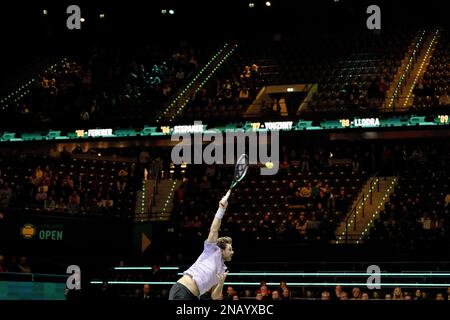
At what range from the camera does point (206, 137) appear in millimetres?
27578

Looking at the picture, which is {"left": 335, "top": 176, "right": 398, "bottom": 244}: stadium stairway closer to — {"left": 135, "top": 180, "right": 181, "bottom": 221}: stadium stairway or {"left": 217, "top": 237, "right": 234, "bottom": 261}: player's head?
{"left": 135, "top": 180, "right": 181, "bottom": 221}: stadium stairway

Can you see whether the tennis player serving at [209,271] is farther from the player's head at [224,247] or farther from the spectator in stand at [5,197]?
the spectator in stand at [5,197]

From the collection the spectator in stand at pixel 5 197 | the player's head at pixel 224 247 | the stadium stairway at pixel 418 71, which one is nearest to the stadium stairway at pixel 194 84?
the spectator in stand at pixel 5 197

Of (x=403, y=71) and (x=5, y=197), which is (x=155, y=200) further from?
(x=403, y=71)

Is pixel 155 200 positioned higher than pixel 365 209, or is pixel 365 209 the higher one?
pixel 155 200

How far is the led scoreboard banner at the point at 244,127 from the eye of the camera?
2477 cm

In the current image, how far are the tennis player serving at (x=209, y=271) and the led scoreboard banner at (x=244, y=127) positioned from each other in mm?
16766

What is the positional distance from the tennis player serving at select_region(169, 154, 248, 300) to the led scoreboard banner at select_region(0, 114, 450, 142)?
16.8 m

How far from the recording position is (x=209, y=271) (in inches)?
340

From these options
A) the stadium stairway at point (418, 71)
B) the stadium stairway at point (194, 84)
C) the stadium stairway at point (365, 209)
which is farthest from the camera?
the stadium stairway at point (194, 84)

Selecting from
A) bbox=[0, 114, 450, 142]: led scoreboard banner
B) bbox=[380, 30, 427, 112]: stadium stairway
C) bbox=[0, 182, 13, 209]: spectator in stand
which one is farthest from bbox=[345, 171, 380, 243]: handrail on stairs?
bbox=[0, 182, 13, 209]: spectator in stand

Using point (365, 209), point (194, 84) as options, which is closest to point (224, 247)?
point (365, 209)

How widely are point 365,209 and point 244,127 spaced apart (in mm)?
4380

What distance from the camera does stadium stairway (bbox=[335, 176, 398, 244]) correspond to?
77.4 feet
